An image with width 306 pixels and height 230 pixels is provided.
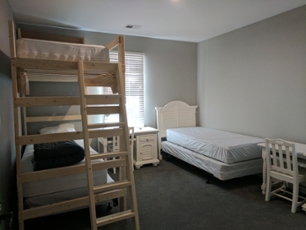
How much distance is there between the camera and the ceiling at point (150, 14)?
115 inches

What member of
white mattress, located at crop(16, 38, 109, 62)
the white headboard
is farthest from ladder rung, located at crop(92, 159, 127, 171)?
the white headboard

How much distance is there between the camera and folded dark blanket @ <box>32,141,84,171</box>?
2.23 m

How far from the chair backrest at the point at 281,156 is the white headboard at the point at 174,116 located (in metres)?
2.33

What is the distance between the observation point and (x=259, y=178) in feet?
11.9

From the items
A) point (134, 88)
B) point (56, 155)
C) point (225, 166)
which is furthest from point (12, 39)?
point (225, 166)

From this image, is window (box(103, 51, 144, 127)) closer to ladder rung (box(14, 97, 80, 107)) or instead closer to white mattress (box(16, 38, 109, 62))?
white mattress (box(16, 38, 109, 62))

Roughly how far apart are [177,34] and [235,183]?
9.76 ft

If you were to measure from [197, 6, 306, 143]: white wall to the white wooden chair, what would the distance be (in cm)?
61

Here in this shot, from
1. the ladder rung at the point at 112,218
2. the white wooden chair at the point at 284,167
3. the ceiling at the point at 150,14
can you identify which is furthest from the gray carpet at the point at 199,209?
the ceiling at the point at 150,14

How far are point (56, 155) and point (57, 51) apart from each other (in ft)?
3.54

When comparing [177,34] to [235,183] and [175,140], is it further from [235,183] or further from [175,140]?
[235,183]

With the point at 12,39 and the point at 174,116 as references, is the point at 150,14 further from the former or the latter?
the point at 174,116

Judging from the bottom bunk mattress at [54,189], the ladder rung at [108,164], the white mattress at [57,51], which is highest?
the white mattress at [57,51]

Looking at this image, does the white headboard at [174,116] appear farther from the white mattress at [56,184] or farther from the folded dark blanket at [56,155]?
the folded dark blanket at [56,155]
